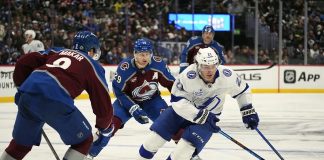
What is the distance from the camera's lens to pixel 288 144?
5.99 metres

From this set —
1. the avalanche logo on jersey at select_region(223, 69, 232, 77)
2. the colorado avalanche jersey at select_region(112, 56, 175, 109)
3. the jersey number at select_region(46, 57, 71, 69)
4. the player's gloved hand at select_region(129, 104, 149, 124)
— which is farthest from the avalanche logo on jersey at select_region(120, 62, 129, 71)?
the jersey number at select_region(46, 57, 71, 69)

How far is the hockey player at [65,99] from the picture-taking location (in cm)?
321

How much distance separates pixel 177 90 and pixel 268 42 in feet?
27.5

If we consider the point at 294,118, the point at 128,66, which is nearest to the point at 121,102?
the point at 128,66

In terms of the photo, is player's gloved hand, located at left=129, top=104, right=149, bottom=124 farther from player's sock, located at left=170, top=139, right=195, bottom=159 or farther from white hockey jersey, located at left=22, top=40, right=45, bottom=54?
white hockey jersey, located at left=22, top=40, right=45, bottom=54

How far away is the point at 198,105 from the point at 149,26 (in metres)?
8.20

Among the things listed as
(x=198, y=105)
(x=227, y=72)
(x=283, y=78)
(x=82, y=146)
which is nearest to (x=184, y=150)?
(x=198, y=105)

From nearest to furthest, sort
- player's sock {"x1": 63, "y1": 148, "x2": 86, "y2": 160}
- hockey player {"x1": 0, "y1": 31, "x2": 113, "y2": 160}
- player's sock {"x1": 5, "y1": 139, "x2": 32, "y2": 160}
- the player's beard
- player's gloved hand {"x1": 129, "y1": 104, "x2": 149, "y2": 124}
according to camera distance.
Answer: hockey player {"x1": 0, "y1": 31, "x2": 113, "y2": 160} → player's sock {"x1": 63, "y1": 148, "x2": 86, "y2": 160} → player's sock {"x1": 5, "y1": 139, "x2": 32, "y2": 160} → player's gloved hand {"x1": 129, "y1": 104, "x2": 149, "y2": 124} → the player's beard

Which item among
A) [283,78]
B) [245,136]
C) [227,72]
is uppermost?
[227,72]

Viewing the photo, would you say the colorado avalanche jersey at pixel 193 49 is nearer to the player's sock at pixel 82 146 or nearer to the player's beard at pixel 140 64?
the player's beard at pixel 140 64

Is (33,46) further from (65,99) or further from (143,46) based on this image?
(65,99)

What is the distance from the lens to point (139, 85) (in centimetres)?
491

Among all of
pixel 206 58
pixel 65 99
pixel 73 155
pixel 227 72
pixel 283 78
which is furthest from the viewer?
pixel 283 78

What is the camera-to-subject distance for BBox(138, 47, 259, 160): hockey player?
396 cm
